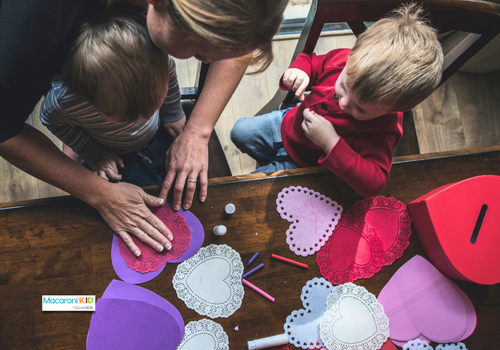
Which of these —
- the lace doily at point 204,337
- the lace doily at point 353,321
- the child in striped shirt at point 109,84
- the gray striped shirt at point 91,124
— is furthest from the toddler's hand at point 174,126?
the lace doily at point 353,321

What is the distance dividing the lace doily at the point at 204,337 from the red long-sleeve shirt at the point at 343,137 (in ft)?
1.77

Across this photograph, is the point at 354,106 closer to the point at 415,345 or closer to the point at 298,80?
the point at 298,80

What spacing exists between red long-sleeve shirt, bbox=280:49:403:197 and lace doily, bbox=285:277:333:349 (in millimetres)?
298

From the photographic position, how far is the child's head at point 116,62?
60cm

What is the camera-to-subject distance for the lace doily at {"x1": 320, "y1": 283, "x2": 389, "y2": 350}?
0.87 m

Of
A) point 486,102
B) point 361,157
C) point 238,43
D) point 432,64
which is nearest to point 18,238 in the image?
point 238,43

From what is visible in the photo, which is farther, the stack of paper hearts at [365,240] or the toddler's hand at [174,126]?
the toddler's hand at [174,126]

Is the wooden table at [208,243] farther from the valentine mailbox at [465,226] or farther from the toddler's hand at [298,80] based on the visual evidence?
the toddler's hand at [298,80]

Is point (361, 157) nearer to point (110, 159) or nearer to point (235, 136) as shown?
point (235, 136)

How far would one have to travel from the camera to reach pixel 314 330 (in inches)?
33.9

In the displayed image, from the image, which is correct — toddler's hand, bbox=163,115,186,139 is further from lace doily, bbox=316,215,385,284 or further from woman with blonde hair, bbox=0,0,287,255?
lace doily, bbox=316,215,385,284

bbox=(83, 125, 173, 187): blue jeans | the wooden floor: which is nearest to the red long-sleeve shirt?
bbox=(83, 125, 173, 187): blue jeans

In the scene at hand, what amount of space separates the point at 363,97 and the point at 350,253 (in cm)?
44

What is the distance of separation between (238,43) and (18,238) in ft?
2.49
